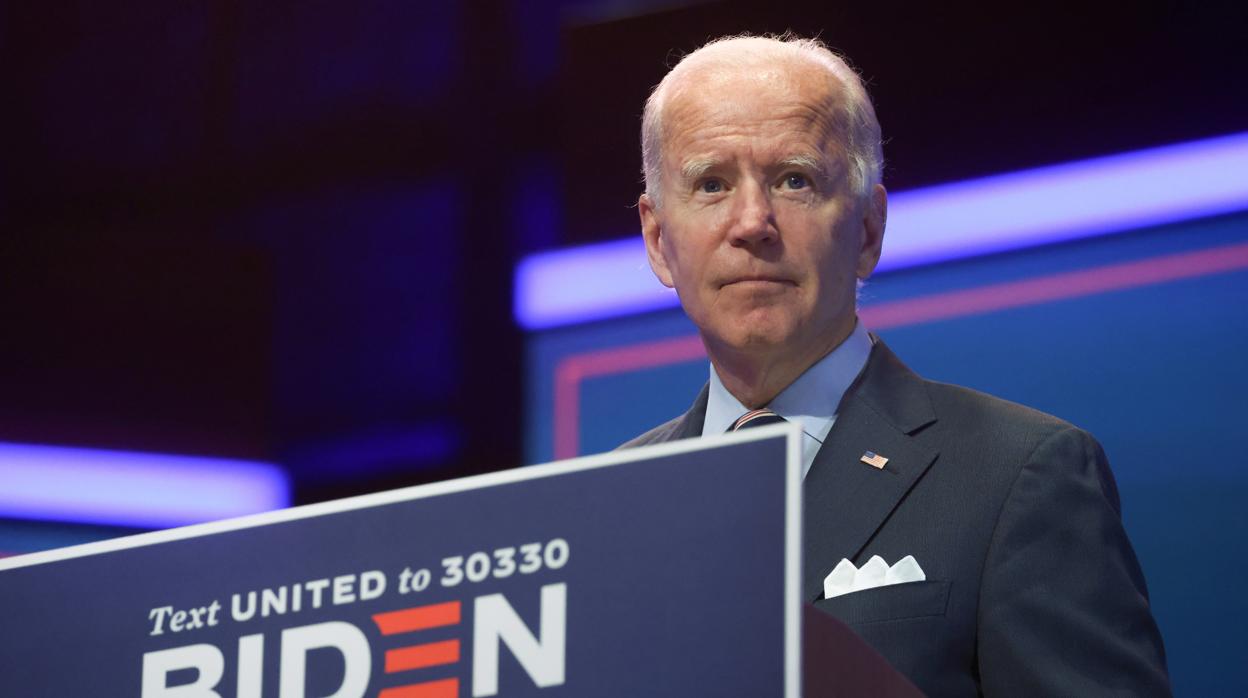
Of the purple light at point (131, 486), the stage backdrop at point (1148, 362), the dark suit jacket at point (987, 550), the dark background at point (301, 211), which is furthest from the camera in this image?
the purple light at point (131, 486)

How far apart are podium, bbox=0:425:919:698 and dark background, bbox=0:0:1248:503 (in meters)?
2.07

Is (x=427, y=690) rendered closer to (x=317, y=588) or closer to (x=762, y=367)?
(x=317, y=588)

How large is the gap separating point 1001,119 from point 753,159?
3.17ft

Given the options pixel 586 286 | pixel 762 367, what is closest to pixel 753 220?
pixel 762 367

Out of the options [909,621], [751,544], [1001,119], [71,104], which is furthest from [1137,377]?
[71,104]

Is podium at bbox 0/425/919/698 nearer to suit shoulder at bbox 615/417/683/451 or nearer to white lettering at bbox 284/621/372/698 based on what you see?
white lettering at bbox 284/621/372/698

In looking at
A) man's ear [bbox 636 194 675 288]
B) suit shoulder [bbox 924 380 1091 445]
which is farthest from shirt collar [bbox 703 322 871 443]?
man's ear [bbox 636 194 675 288]

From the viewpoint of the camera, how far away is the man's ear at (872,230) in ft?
7.05

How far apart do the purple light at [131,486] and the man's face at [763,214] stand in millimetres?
1587

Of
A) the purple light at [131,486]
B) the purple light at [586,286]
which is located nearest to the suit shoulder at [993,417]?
the purple light at [586,286]

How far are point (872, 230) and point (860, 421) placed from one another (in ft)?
1.21

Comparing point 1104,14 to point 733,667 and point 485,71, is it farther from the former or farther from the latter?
point 733,667

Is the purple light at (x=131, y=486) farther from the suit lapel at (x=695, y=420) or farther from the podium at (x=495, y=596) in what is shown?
the podium at (x=495, y=596)

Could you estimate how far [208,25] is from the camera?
3537 millimetres
